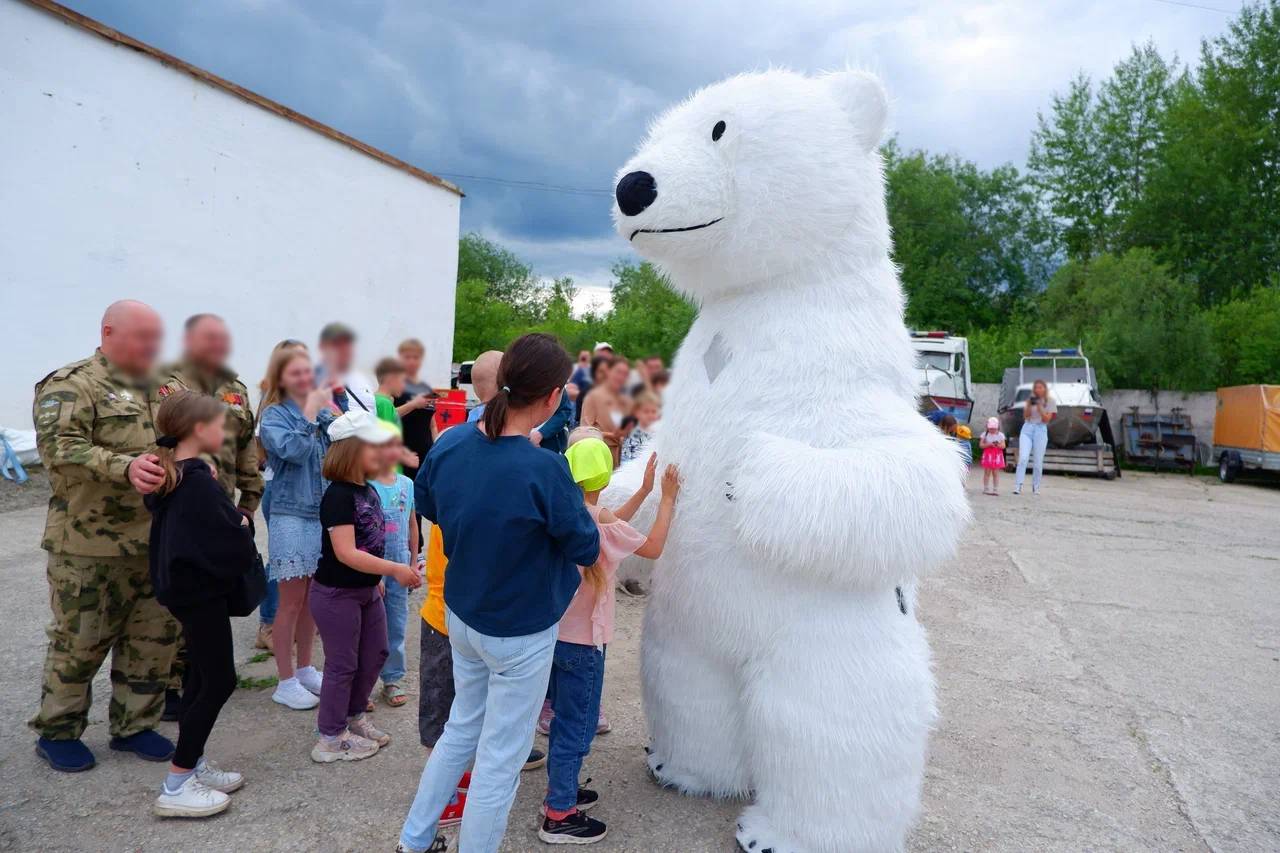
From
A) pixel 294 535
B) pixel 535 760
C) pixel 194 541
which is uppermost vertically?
pixel 194 541

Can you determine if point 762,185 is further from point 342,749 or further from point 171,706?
point 171,706

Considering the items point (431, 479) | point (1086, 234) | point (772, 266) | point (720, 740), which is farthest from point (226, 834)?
point (1086, 234)

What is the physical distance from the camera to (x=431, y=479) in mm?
2098

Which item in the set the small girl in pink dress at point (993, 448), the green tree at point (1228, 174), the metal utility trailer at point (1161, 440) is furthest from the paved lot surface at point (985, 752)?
the green tree at point (1228, 174)

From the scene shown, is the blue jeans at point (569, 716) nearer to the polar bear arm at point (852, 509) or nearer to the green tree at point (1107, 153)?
the polar bear arm at point (852, 509)

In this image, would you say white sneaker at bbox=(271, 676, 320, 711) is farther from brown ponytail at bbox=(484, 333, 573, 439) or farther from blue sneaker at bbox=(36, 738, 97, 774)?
brown ponytail at bbox=(484, 333, 573, 439)

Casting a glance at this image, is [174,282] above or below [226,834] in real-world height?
above

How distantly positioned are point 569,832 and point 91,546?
1825 mm

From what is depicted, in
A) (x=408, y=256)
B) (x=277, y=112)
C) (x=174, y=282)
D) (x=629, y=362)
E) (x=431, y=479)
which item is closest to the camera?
(x=174, y=282)

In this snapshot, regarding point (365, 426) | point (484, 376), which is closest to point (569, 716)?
point (484, 376)

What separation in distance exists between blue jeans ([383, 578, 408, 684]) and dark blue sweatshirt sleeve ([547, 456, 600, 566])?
1.70m

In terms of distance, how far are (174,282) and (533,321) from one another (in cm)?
111

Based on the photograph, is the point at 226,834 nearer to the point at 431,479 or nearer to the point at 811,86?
the point at 431,479

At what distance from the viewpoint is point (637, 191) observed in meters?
2.17
